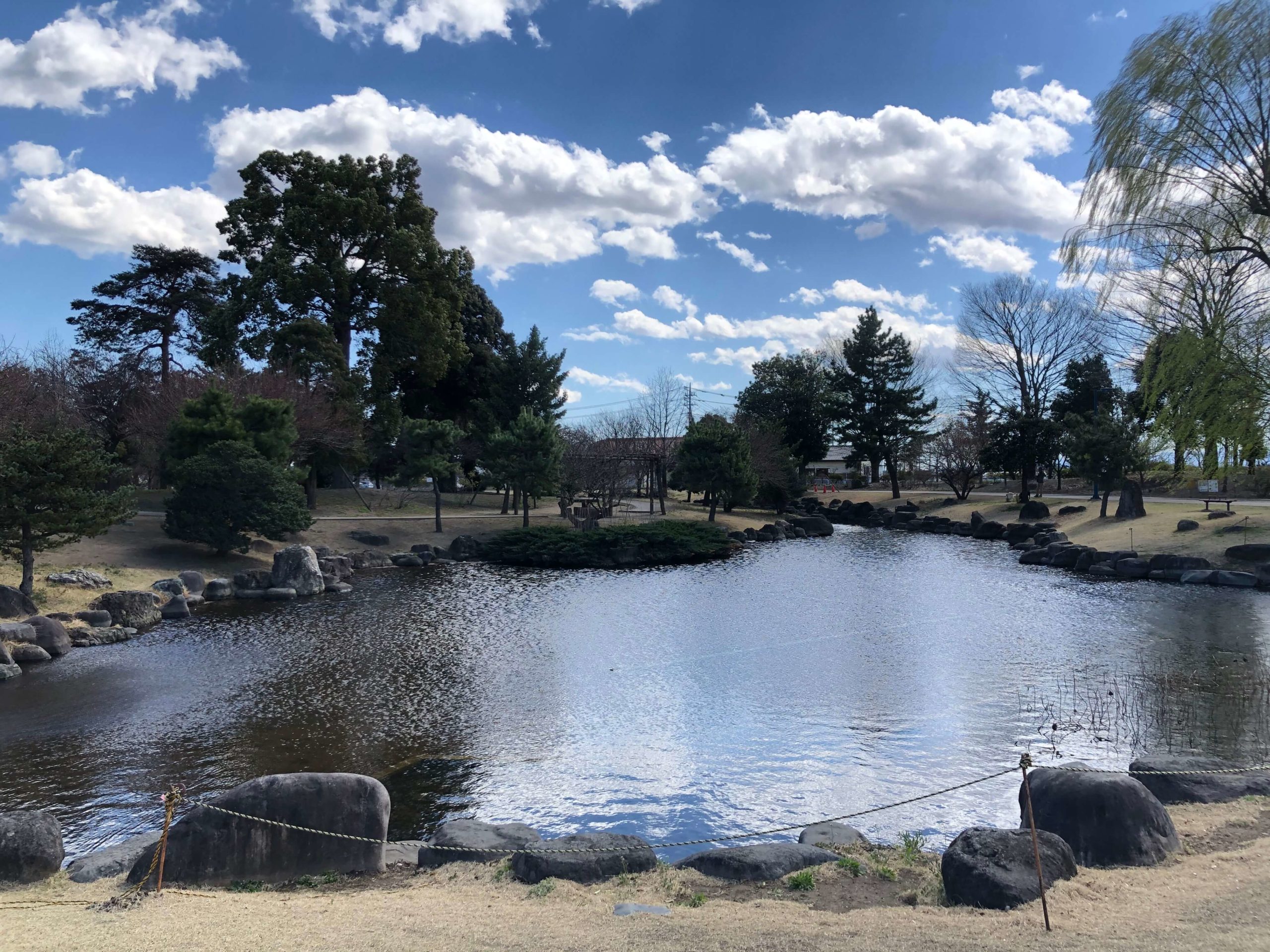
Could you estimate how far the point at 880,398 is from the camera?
54.3 metres

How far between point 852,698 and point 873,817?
4445mm

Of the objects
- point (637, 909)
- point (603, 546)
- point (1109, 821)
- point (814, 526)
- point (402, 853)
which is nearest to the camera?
point (637, 909)

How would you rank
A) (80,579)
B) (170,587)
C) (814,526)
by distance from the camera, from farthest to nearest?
(814,526) → (170,587) → (80,579)

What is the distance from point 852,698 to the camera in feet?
41.6

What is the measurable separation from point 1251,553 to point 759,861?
75.7ft

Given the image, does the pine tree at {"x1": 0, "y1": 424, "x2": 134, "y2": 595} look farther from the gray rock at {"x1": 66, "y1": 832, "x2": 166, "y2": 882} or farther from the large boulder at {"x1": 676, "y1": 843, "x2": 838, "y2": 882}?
the large boulder at {"x1": 676, "y1": 843, "x2": 838, "y2": 882}

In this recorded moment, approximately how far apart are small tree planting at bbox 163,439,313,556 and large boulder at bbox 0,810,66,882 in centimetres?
1970

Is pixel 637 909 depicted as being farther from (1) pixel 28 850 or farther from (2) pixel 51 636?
(2) pixel 51 636

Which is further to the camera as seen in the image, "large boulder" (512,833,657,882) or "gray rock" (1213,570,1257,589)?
"gray rock" (1213,570,1257,589)

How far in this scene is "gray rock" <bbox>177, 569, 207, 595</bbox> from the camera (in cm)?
2188

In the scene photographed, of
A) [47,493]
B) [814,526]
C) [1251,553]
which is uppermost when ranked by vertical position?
[47,493]

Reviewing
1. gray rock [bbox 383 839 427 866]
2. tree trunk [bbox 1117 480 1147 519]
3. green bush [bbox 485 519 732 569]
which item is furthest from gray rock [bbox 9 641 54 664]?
tree trunk [bbox 1117 480 1147 519]

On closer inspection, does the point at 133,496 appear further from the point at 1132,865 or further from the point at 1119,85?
the point at 1119,85

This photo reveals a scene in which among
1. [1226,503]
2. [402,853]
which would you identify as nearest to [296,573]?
[402,853]
